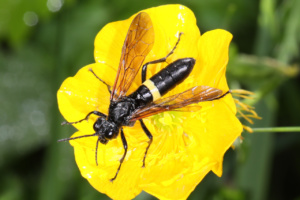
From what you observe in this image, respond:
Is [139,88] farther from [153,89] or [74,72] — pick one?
[74,72]

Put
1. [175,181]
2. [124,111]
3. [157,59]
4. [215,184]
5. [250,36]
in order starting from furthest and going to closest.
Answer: [250,36], [215,184], [157,59], [124,111], [175,181]

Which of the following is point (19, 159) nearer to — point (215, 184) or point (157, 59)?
point (215, 184)

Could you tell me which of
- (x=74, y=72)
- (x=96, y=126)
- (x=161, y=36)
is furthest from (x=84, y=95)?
(x=74, y=72)

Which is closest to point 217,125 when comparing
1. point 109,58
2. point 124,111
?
point 124,111

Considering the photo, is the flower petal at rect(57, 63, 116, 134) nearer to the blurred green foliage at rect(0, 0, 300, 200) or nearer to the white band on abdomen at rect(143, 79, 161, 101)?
the white band on abdomen at rect(143, 79, 161, 101)

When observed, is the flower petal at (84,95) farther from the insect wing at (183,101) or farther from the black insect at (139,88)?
the insect wing at (183,101)

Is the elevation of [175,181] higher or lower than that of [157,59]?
lower

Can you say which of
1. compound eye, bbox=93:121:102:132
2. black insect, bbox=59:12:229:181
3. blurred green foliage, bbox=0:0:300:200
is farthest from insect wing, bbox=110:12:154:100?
blurred green foliage, bbox=0:0:300:200

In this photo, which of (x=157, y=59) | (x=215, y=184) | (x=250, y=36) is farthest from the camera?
(x=250, y=36)
